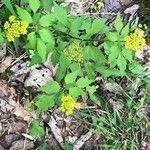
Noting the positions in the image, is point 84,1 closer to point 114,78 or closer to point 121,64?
point 114,78

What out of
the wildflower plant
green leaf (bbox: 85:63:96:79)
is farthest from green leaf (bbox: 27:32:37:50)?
green leaf (bbox: 85:63:96:79)

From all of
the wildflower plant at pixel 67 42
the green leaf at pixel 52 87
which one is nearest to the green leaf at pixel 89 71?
the wildflower plant at pixel 67 42

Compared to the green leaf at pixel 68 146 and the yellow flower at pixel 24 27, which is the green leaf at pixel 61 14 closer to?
the yellow flower at pixel 24 27

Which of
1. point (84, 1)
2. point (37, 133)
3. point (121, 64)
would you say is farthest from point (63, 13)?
point (37, 133)

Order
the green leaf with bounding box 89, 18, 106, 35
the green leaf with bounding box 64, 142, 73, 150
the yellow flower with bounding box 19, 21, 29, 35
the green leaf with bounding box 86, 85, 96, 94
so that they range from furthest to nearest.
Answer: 1. the green leaf with bounding box 64, 142, 73, 150
2. the green leaf with bounding box 86, 85, 96, 94
3. the green leaf with bounding box 89, 18, 106, 35
4. the yellow flower with bounding box 19, 21, 29, 35

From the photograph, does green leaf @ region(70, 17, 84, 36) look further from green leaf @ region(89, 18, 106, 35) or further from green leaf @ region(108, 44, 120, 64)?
green leaf @ region(108, 44, 120, 64)

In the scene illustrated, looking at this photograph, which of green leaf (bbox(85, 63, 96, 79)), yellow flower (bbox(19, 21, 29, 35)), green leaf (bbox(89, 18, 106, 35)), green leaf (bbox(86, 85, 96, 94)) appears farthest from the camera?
green leaf (bbox(86, 85, 96, 94))

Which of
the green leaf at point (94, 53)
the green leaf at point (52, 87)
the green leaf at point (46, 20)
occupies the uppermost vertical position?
the green leaf at point (46, 20)

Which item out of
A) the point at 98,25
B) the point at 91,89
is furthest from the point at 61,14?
the point at 91,89
